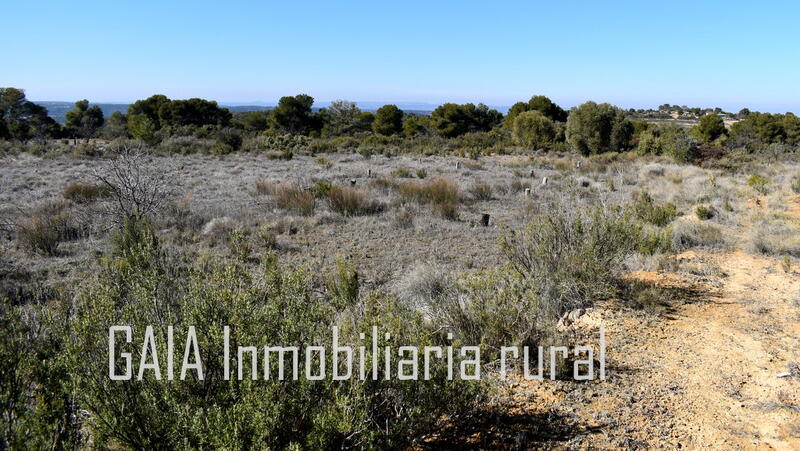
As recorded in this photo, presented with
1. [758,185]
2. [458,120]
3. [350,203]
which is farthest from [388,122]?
[350,203]

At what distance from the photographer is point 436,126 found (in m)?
39.4

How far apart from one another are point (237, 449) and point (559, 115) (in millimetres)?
41777

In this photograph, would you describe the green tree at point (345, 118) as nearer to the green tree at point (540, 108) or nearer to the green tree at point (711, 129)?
the green tree at point (540, 108)

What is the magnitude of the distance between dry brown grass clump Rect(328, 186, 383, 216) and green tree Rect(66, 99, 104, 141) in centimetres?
3314

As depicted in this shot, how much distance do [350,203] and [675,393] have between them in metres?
8.60

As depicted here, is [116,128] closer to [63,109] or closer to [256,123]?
[256,123]

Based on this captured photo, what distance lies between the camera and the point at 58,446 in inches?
87.0

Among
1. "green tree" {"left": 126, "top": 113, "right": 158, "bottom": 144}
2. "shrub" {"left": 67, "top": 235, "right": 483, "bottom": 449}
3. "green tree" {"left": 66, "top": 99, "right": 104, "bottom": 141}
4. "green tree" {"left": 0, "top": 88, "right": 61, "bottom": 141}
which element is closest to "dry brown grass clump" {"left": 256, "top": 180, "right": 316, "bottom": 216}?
"shrub" {"left": 67, "top": 235, "right": 483, "bottom": 449}

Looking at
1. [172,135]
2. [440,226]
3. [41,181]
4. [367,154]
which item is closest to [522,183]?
[440,226]

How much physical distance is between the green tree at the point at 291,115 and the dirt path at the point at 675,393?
123ft

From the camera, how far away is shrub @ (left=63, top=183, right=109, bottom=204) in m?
11.5

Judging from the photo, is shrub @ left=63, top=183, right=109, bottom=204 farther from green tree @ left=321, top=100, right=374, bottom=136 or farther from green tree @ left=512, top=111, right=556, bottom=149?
green tree @ left=321, top=100, right=374, bottom=136

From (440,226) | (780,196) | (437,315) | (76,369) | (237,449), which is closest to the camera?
(237,449)

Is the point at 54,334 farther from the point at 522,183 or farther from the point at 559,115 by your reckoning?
the point at 559,115
